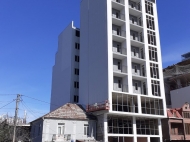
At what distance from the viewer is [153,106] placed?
43.5 meters

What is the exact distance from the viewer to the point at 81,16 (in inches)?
2063

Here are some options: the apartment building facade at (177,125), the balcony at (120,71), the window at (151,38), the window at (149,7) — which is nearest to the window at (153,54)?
the window at (151,38)

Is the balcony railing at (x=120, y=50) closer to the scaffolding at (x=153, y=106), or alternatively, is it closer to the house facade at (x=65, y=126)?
the scaffolding at (x=153, y=106)

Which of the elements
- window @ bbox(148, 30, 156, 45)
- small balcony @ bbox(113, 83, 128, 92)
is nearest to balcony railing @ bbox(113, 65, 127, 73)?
small balcony @ bbox(113, 83, 128, 92)

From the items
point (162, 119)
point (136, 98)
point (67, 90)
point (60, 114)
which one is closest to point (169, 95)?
point (162, 119)

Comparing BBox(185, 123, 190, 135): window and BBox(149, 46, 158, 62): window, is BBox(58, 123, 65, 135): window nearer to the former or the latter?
BBox(149, 46, 158, 62): window

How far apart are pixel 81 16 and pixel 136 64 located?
17116mm

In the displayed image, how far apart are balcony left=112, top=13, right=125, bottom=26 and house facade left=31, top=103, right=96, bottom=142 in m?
17.5

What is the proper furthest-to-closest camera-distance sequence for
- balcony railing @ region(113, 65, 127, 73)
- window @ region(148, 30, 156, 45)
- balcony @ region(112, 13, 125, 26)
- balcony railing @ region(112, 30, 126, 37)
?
window @ region(148, 30, 156, 45)
balcony railing @ region(112, 30, 126, 37)
balcony @ region(112, 13, 125, 26)
balcony railing @ region(113, 65, 127, 73)

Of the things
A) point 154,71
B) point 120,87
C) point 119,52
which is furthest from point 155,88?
point 119,52

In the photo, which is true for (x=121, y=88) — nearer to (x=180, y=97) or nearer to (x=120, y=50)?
(x=120, y=50)

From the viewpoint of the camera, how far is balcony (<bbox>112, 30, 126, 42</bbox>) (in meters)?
42.7

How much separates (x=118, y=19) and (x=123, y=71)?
980cm

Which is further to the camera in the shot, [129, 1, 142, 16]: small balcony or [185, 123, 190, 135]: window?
[129, 1, 142, 16]: small balcony
